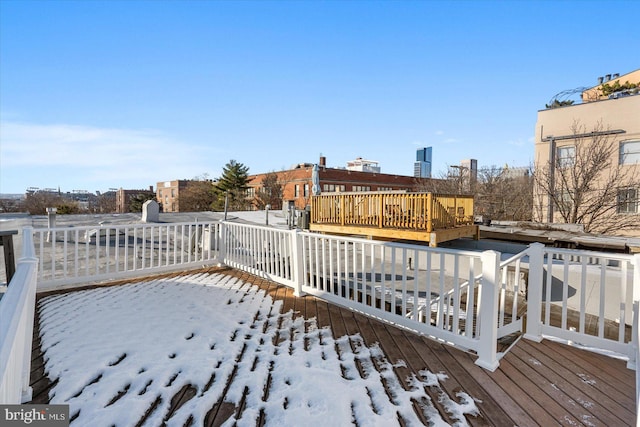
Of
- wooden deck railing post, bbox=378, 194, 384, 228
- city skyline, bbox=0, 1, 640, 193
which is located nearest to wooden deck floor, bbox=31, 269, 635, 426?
wooden deck railing post, bbox=378, 194, 384, 228

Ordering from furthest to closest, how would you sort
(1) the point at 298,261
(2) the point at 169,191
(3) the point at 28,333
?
1. (2) the point at 169,191
2. (1) the point at 298,261
3. (3) the point at 28,333

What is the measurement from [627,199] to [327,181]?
73.3 feet

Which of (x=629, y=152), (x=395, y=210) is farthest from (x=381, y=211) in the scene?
(x=629, y=152)

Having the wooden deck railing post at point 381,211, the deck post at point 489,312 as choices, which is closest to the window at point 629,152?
the wooden deck railing post at point 381,211

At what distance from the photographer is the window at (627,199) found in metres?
10.9

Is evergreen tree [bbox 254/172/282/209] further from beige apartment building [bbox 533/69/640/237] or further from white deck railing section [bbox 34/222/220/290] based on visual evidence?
white deck railing section [bbox 34/222/220/290]

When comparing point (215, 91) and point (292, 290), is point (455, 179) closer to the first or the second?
point (215, 91)

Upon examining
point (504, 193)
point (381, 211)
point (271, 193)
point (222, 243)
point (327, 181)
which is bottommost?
point (222, 243)

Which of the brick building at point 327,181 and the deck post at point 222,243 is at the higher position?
the brick building at point 327,181

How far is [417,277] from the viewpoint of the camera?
111 inches

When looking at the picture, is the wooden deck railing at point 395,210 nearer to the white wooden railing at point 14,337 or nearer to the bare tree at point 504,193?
the bare tree at point 504,193

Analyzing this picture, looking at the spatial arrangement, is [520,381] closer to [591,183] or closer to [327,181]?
[591,183]

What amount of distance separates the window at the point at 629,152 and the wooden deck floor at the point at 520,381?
543 inches

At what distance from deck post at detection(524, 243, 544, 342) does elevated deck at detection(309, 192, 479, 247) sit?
16.1 ft
